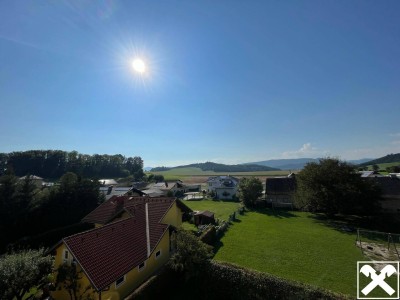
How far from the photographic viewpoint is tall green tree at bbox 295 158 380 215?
3628 centimetres

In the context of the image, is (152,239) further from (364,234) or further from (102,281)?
(364,234)

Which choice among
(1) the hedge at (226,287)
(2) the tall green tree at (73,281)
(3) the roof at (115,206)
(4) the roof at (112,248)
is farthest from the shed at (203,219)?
(2) the tall green tree at (73,281)

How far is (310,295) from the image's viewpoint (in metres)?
12.9

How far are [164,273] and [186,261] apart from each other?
213 cm

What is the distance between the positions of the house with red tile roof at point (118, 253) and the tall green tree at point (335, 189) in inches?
1156

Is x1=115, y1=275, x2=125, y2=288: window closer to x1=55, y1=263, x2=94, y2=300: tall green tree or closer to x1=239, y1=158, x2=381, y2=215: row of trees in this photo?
x1=55, y1=263, x2=94, y2=300: tall green tree

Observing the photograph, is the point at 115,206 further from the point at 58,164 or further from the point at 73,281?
the point at 58,164

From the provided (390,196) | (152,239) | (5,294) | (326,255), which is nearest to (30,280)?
(5,294)

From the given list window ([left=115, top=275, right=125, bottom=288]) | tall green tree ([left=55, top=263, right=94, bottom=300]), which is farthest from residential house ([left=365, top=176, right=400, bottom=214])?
tall green tree ([left=55, top=263, right=94, bottom=300])

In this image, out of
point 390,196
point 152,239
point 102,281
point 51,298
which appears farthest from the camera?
point 390,196

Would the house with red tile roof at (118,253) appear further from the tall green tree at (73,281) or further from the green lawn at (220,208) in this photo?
the green lawn at (220,208)

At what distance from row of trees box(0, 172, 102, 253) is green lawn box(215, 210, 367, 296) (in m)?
30.5

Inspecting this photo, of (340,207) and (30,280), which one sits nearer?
(30,280)

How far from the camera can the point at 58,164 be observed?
12125 centimetres
